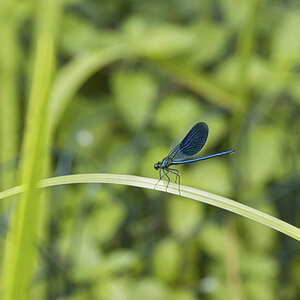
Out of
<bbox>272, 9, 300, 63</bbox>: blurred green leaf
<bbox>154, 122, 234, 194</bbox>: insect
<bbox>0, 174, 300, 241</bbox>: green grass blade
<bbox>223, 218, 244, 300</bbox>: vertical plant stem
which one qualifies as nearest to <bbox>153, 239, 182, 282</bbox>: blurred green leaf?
<bbox>223, 218, 244, 300</bbox>: vertical plant stem

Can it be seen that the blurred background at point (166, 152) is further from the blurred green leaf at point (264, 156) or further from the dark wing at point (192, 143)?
the dark wing at point (192, 143)

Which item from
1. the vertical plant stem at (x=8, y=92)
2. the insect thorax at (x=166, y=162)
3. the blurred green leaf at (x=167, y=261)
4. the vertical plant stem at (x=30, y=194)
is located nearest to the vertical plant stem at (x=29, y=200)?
the vertical plant stem at (x=30, y=194)

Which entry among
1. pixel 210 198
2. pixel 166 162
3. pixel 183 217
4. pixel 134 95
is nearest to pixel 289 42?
pixel 134 95

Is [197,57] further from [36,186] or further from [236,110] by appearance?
[36,186]

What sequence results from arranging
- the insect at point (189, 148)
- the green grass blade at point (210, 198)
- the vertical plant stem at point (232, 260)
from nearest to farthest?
the green grass blade at point (210, 198), the insect at point (189, 148), the vertical plant stem at point (232, 260)

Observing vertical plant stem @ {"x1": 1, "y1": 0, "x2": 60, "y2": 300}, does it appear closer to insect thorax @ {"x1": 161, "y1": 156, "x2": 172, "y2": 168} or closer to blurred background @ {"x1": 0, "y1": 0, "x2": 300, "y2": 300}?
insect thorax @ {"x1": 161, "y1": 156, "x2": 172, "y2": 168}

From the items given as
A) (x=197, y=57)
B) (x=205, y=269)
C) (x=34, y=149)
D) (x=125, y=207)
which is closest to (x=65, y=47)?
(x=197, y=57)

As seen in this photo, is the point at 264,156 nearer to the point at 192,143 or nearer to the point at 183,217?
the point at 183,217
